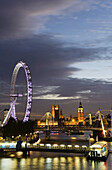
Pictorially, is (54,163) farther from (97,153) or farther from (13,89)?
(13,89)

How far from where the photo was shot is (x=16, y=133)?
303 feet

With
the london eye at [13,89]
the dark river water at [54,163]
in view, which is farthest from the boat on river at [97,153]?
the london eye at [13,89]

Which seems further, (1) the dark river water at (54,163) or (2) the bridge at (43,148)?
(2) the bridge at (43,148)

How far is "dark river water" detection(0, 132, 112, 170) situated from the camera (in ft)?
179

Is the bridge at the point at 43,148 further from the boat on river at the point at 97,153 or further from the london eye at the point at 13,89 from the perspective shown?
the london eye at the point at 13,89

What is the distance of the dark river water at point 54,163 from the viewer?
54.5m

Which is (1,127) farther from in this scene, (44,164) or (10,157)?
(44,164)

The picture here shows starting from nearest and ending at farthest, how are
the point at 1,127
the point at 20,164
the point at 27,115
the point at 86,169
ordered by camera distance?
the point at 86,169, the point at 20,164, the point at 1,127, the point at 27,115

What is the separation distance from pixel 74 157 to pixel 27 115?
3337 centimetres

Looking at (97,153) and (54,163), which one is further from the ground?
(97,153)

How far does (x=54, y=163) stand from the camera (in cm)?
5781

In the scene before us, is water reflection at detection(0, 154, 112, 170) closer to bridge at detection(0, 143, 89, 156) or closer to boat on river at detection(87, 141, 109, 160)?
boat on river at detection(87, 141, 109, 160)

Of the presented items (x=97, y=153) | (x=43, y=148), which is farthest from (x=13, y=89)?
(x=97, y=153)

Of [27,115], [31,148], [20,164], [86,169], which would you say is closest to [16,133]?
[27,115]
